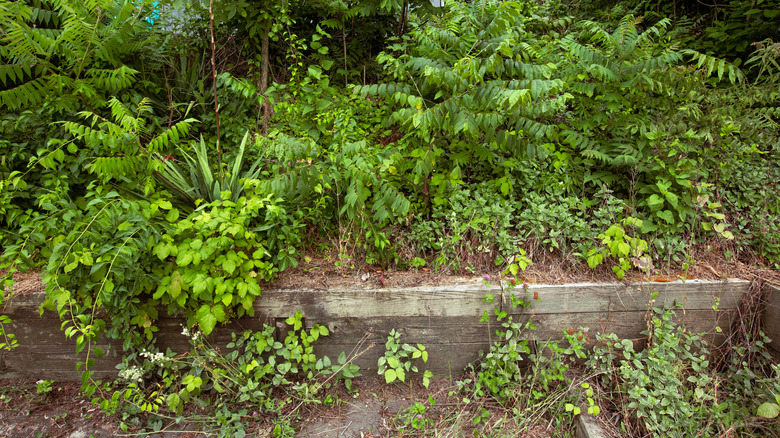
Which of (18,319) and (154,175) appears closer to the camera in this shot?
(18,319)

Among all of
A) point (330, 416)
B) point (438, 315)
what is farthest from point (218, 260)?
point (438, 315)

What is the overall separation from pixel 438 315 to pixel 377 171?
1216mm

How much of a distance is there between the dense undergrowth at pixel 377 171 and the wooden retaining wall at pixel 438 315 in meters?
0.23

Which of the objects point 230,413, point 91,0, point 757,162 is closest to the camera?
point 230,413

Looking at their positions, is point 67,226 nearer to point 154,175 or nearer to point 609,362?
point 154,175

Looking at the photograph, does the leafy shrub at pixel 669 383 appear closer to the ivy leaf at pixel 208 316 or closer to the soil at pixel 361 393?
the soil at pixel 361 393

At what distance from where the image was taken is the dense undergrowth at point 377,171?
2.56 m

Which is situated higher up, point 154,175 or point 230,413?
point 154,175

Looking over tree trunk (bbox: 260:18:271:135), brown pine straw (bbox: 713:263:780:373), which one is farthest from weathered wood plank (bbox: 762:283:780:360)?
tree trunk (bbox: 260:18:271:135)

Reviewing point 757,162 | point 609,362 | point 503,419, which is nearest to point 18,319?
point 503,419

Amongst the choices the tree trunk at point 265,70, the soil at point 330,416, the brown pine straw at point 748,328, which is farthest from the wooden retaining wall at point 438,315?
the tree trunk at point 265,70

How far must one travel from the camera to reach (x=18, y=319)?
2887 mm

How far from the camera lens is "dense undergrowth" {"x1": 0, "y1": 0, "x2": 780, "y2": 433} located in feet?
8.41

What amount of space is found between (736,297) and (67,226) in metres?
4.96
